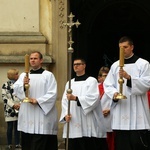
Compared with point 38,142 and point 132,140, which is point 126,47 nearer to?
point 132,140

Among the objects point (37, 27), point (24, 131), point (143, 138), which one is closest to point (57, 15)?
point (37, 27)

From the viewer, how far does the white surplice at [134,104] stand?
842 centimetres

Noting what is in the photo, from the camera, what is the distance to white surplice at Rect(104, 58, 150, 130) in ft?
27.6

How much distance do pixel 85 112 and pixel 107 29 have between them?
8.07 meters

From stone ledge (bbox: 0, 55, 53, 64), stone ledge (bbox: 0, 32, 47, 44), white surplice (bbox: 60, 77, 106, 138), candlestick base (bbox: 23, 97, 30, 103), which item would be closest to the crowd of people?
white surplice (bbox: 60, 77, 106, 138)

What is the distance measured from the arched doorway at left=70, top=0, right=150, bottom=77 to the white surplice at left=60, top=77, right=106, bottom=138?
670 cm

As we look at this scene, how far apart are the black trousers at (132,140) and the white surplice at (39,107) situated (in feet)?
4.15

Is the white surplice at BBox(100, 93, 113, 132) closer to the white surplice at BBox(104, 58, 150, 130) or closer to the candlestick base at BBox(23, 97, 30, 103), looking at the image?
the white surplice at BBox(104, 58, 150, 130)

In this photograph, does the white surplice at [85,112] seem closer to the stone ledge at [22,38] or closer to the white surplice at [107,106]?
the white surplice at [107,106]

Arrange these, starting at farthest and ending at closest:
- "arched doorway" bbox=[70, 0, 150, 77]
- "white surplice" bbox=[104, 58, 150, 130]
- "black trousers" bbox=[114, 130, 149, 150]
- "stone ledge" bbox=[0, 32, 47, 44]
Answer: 1. "arched doorway" bbox=[70, 0, 150, 77]
2. "stone ledge" bbox=[0, 32, 47, 44]
3. "white surplice" bbox=[104, 58, 150, 130]
4. "black trousers" bbox=[114, 130, 149, 150]

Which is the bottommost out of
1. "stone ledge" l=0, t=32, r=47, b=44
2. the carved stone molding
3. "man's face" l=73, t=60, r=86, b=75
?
"man's face" l=73, t=60, r=86, b=75

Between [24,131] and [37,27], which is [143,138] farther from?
[37,27]

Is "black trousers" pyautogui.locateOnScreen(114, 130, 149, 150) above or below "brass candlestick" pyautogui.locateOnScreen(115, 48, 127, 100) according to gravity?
below

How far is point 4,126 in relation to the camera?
464 inches
